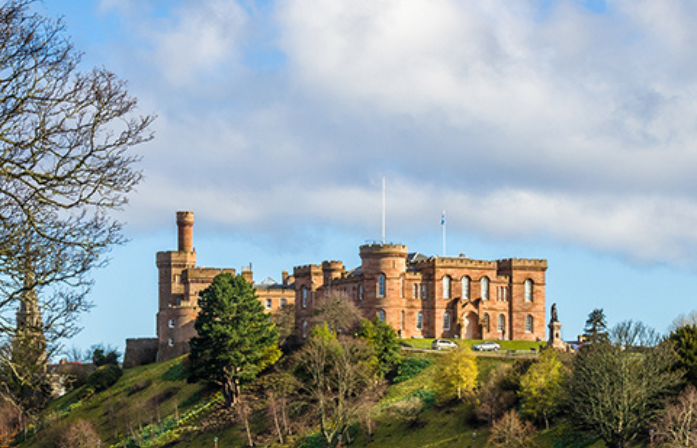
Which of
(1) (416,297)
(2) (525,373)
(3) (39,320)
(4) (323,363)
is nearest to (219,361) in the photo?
(4) (323,363)

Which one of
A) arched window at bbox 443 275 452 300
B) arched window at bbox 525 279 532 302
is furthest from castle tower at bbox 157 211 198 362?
arched window at bbox 525 279 532 302

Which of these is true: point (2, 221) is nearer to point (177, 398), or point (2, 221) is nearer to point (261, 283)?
point (177, 398)

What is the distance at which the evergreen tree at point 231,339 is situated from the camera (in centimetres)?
7644

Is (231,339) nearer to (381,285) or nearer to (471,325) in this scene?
(381,285)

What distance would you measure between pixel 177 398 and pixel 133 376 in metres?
11.2

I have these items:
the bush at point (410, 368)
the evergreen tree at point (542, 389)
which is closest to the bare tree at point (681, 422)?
the evergreen tree at point (542, 389)

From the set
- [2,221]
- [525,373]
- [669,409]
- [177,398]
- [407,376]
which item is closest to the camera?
[2,221]

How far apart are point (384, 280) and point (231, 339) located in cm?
1535

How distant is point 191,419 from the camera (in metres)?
76.0

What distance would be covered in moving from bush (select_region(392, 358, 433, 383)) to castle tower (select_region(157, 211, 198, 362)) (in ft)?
90.7

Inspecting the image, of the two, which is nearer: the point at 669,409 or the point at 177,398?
the point at 669,409

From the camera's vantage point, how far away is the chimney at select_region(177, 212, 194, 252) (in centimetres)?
10569

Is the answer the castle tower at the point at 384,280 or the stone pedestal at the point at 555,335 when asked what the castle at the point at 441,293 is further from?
the stone pedestal at the point at 555,335

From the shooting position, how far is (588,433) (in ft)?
162
